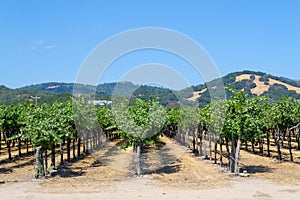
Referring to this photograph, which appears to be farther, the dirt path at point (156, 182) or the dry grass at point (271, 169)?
the dry grass at point (271, 169)

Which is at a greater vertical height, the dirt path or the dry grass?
the dirt path

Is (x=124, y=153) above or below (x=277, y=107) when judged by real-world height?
below

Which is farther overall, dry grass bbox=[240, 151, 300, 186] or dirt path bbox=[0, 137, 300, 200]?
dry grass bbox=[240, 151, 300, 186]

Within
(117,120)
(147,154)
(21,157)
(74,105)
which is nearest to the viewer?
(117,120)

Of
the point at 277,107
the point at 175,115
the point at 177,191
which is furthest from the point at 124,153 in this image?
the point at 177,191

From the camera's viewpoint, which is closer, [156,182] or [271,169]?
[156,182]

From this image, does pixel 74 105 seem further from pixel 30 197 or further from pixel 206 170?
pixel 30 197

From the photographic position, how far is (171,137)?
244 ft

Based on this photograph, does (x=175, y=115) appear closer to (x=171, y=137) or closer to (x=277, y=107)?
(x=171, y=137)

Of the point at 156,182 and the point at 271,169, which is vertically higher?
the point at 156,182

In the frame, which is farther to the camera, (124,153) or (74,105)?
(124,153)

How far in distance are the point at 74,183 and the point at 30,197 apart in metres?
4.88

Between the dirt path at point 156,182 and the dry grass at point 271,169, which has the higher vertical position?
the dirt path at point 156,182

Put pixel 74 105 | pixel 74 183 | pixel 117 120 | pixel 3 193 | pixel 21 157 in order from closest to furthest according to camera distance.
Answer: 1. pixel 3 193
2. pixel 74 183
3. pixel 117 120
4. pixel 74 105
5. pixel 21 157
